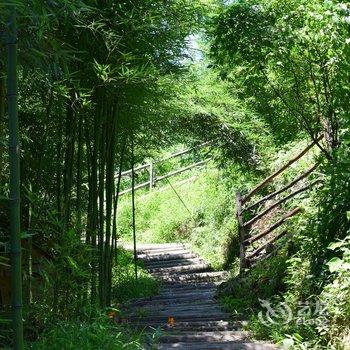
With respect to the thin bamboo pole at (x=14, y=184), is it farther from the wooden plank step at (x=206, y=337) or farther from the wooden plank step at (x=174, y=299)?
the wooden plank step at (x=174, y=299)

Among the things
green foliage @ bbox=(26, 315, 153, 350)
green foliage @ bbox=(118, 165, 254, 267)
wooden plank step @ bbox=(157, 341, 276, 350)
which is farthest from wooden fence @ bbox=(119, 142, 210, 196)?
green foliage @ bbox=(26, 315, 153, 350)

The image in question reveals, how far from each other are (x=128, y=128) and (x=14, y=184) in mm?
2651

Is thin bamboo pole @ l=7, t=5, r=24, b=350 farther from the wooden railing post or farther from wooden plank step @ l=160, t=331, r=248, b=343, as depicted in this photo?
the wooden railing post

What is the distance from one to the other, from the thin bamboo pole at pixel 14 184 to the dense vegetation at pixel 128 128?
9 cm

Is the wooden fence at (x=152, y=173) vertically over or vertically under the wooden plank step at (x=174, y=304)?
over

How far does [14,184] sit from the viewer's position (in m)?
1.89

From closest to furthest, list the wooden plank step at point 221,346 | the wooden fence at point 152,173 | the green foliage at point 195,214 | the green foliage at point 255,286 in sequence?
the wooden plank step at point 221,346
the green foliage at point 255,286
the green foliage at point 195,214
the wooden fence at point 152,173

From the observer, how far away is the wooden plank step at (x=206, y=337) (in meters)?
4.07

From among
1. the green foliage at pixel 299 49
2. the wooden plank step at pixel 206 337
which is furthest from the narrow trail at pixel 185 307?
the green foliage at pixel 299 49

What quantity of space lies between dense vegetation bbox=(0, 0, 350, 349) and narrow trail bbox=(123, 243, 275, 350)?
253 mm

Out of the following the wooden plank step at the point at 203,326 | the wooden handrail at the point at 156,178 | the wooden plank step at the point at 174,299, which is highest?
the wooden handrail at the point at 156,178

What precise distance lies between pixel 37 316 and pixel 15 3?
1774 millimetres

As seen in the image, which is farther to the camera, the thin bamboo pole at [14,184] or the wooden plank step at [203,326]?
the wooden plank step at [203,326]

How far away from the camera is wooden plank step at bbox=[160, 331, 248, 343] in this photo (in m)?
4.07
